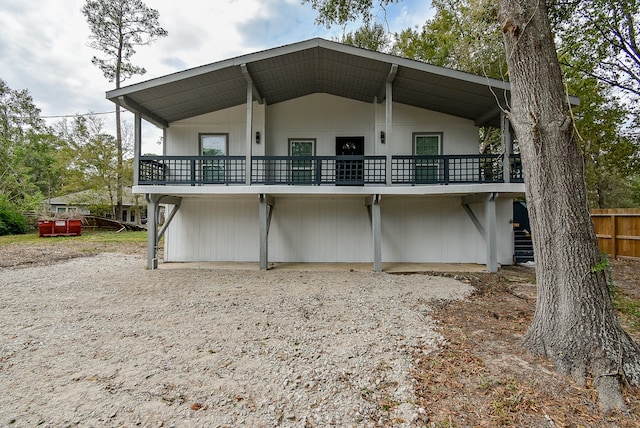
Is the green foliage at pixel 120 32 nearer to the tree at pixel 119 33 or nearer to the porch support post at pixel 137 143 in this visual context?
the tree at pixel 119 33

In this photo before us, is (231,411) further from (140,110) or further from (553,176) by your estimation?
(140,110)

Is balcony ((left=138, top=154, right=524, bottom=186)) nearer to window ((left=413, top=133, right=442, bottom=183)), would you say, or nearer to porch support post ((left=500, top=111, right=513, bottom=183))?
window ((left=413, top=133, right=442, bottom=183))

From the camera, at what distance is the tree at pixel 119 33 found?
685 inches

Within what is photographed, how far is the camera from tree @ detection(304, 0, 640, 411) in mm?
2621

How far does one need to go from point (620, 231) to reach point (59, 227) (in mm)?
25096

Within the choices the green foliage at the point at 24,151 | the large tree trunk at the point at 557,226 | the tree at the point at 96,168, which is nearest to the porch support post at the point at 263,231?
the large tree trunk at the point at 557,226

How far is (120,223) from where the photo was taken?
19969mm

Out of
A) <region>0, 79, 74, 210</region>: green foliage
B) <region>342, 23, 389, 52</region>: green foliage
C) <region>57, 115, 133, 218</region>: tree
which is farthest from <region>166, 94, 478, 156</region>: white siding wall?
<region>0, 79, 74, 210</region>: green foliage

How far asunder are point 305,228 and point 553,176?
6.72 meters

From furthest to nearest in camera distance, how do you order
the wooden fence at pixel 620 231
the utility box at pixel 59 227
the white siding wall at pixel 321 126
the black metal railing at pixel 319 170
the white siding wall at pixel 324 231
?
the utility box at pixel 59 227 < the wooden fence at pixel 620 231 < the white siding wall at pixel 324 231 < the white siding wall at pixel 321 126 < the black metal railing at pixel 319 170

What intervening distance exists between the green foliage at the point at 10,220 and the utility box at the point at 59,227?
3.59 m

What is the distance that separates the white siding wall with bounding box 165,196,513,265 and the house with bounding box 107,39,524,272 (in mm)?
31

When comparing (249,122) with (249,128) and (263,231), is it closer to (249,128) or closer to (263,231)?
(249,128)

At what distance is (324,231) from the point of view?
893cm
